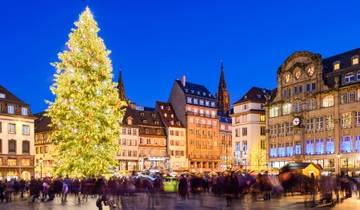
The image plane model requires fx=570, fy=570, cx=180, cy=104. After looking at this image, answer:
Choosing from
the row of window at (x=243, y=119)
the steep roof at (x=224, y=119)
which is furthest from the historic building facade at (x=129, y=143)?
the steep roof at (x=224, y=119)

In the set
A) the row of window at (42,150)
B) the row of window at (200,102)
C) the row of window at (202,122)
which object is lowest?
the row of window at (42,150)

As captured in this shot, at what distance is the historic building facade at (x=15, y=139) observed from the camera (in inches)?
3428

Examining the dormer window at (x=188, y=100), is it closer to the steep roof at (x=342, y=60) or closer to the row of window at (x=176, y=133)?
the row of window at (x=176, y=133)

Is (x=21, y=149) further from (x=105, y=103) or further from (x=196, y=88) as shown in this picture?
(x=196, y=88)

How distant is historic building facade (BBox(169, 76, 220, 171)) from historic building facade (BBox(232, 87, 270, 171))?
21601mm

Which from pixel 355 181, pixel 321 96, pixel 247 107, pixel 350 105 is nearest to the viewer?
pixel 355 181

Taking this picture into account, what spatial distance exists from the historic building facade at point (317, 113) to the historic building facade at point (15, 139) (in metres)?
40.8

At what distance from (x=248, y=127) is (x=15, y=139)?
45.8 meters

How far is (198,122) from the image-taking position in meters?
139

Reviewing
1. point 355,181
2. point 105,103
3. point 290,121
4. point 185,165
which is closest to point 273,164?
point 290,121

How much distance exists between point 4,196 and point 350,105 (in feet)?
178

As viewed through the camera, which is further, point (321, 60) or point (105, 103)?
point (321, 60)

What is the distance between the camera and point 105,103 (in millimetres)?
43875

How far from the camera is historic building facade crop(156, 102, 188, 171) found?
132 meters
